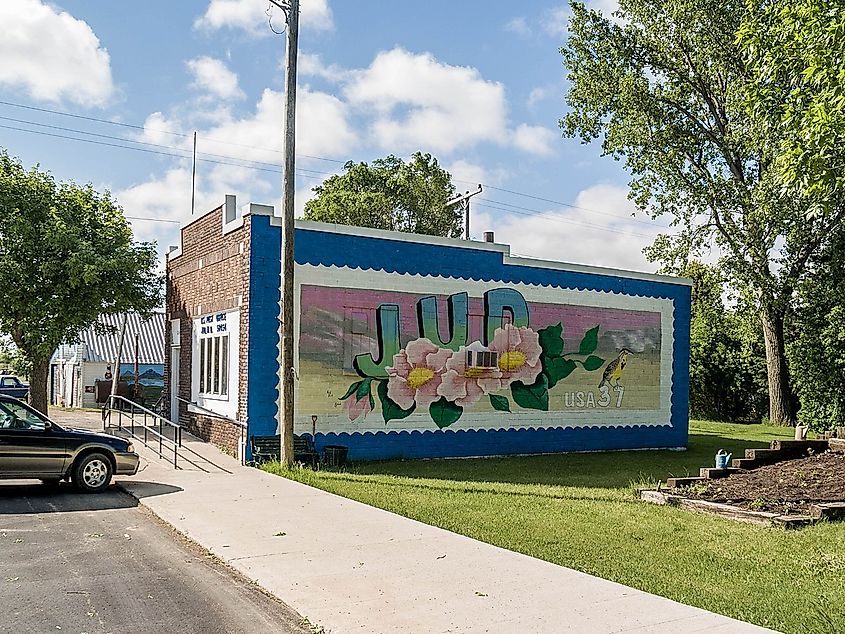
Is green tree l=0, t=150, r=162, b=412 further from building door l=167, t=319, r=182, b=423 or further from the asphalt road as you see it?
the asphalt road

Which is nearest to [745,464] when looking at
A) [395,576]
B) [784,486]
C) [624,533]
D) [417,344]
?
[784,486]

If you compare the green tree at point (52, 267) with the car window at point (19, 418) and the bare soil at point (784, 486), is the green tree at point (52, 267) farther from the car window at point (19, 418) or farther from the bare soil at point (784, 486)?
the bare soil at point (784, 486)

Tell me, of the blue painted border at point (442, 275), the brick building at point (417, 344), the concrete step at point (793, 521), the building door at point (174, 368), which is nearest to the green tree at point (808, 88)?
the concrete step at point (793, 521)

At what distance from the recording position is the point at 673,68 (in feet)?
93.9

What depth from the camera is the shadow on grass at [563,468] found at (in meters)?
15.1

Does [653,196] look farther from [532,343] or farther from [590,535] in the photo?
[590,535]

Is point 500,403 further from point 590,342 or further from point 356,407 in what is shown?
point 356,407

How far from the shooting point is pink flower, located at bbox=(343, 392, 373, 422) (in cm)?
1719

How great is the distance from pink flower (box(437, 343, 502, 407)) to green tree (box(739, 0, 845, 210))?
7.57m

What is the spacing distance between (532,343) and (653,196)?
11.9 m

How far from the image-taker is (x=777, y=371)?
30.3m

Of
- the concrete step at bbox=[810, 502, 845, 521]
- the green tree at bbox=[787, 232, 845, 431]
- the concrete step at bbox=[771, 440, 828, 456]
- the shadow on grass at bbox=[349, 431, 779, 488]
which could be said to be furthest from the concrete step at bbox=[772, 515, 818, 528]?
the green tree at bbox=[787, 232, 845, 431]

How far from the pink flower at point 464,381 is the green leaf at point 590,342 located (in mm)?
2745

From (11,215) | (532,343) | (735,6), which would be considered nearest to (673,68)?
(735,6)
